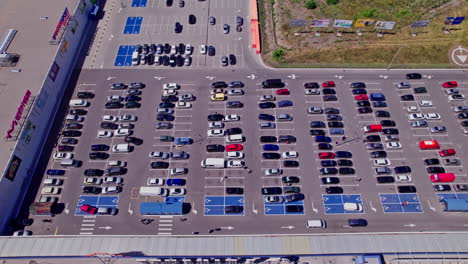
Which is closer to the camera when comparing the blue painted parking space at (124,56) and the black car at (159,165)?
the black car at (159,165)

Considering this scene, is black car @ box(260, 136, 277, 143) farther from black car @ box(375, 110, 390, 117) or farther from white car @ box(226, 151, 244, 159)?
black car @ box(375, 110, 390, 117)

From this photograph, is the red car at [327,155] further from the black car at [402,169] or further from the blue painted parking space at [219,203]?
the blue painted parking space at [219,203]

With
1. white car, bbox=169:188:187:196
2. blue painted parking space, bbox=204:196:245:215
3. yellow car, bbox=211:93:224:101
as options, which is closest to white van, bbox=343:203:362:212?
blue painted parking space, bbox=204:196:245:215

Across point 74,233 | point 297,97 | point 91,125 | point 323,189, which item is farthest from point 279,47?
point 74,233

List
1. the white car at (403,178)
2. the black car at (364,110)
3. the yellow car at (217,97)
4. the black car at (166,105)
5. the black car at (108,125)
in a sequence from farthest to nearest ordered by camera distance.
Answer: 1. the yellow car at (217,97)
2. the black car at (166,105)
3. the black car at (364,110)
4. the black car at (108,125)
5. the white car at (403,178)

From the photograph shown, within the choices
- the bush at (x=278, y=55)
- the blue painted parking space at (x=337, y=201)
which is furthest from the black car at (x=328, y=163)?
the bush at (x=278, y=55)

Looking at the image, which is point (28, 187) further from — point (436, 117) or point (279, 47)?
point (436, 117)
